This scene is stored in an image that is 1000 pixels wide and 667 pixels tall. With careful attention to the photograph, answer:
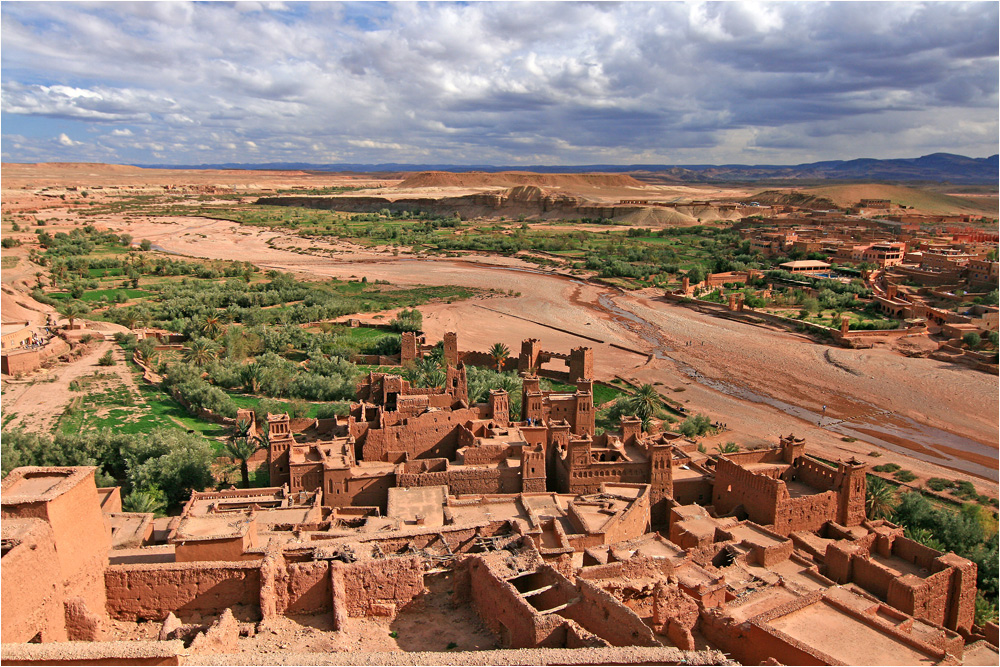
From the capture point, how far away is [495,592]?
10.5 m

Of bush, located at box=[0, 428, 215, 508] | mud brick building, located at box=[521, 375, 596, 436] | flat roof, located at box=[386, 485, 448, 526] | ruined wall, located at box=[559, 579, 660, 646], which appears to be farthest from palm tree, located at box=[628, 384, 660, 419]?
ruined wall, located at box=[559, 579, 660, 646]

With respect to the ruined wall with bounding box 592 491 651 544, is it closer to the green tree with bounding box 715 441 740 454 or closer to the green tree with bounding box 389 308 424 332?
the green tree with bounding box 715 441 740 454

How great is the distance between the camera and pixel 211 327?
42.7 meters

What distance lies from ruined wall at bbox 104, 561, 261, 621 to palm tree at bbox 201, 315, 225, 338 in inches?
1283

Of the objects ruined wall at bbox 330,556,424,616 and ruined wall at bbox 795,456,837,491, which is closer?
ruined wall at bbox 330,556,424,616

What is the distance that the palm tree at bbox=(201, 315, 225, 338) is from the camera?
138 ft

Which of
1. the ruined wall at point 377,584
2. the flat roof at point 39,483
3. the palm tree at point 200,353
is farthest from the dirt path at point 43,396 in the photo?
the ruined wall at point 377,584

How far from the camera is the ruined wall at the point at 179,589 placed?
1062 cm

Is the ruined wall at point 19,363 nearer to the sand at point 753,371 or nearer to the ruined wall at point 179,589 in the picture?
the sand at point 753,371

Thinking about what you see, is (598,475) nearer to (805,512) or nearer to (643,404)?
(805,512)

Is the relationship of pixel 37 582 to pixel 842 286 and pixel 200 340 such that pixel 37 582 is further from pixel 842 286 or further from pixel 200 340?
pixel 842 286

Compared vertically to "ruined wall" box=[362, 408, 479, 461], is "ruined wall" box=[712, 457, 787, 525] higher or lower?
lower

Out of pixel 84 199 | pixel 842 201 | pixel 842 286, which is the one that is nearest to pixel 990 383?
pixel 842 286

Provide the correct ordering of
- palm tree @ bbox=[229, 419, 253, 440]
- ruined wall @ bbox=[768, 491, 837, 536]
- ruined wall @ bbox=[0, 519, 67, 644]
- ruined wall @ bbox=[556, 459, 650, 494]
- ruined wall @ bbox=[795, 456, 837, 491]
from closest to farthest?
1. ruined wall @ bbox=[0, 519, 67, 644]
2. ruined wall @ bbox=[768, 491, 837, 536]
3. ruined wall @ bbox=[556, 459, 650, 494]
4. ruined wall @ bbox=[795, 456, 837, 491]
5. palm tree @ bbox=[229, 419, 253, 440]
